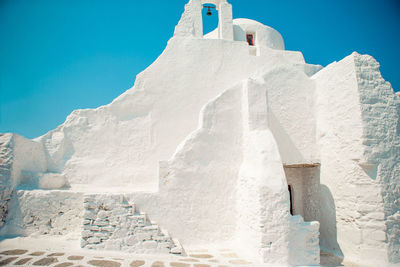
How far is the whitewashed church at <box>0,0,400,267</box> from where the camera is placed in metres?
6.72

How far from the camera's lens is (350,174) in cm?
788

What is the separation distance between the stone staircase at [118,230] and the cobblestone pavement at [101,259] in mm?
257

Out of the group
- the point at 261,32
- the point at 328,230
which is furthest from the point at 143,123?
the point at 261,32

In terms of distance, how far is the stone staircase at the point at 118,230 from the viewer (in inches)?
255

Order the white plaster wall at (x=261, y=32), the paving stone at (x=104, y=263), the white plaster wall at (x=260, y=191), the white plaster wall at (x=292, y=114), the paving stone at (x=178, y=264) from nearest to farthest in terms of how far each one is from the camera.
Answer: the paving stone at (x=104, y=263)
the paving stone at (x=178, y=264)
the white plaster wall at (x=260, y=191)
the white plaster wall at (x=292, y=114)
the white plaster wall at (x=261, y=32)

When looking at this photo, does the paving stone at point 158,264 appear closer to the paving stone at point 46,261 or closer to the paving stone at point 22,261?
the paving stone at point 46,261

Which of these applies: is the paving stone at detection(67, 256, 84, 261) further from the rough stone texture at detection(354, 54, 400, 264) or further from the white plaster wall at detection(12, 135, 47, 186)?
the rough stone texture at detection(354, 54, 400, 264)

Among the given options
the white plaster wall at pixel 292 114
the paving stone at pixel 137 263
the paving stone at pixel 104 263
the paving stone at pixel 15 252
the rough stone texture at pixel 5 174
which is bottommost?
the paving stone at pixel 137 263

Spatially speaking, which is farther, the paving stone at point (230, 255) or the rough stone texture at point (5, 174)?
the rough stone texture at point (5, 174)

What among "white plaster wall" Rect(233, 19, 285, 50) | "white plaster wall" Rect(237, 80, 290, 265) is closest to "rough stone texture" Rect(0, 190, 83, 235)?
"white plaster wall" Rect(237, 80, 290, 265)

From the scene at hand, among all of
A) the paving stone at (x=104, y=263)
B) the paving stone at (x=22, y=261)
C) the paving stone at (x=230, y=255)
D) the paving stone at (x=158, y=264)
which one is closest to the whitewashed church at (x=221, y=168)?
the paving stone at (x=230, y=255)

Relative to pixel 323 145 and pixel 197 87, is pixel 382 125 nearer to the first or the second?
pixel 323 145

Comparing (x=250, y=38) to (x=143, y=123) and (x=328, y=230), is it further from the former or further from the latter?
(x=328, y=230)

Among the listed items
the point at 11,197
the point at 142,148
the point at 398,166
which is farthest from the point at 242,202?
the point at 11,197
